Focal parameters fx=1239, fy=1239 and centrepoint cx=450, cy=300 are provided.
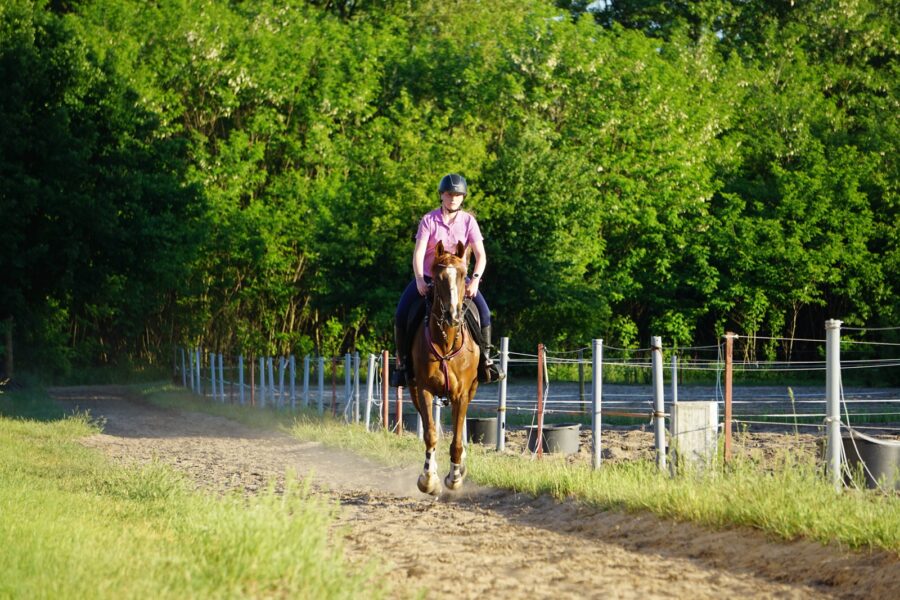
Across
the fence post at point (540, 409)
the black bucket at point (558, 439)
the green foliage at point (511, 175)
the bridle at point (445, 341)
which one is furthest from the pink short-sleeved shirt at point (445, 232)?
the green foliage at point (511, 175)

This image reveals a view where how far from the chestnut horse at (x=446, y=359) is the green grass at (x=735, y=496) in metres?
0.83

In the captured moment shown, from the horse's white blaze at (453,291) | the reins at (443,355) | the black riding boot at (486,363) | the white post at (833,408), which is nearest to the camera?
the white post at (833,408)

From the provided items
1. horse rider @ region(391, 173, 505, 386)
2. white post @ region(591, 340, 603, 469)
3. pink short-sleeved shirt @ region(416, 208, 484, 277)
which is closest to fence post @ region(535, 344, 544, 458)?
white post @ region(591, 340, 603, 469)

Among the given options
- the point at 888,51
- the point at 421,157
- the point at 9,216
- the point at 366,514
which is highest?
the point at 888,51

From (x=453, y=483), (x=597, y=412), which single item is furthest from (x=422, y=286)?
(x=597, y=412)

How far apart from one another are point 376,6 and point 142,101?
18.0 meters

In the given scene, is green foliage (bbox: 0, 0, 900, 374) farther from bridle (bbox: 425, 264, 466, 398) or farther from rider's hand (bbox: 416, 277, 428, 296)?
rider's hand (bbox: 416, 277, 428, 296)

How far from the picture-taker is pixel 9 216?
1340 inches

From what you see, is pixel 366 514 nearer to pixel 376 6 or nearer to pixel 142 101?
pixel 142 101

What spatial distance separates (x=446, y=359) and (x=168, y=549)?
500 centimetres

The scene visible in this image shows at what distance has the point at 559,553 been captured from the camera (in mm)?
8711

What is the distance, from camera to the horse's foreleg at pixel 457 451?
501 inches

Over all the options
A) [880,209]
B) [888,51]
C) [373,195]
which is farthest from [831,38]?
[373,195]

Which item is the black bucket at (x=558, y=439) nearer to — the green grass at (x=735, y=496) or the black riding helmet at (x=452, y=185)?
the green grass at (x=735, y=496)
